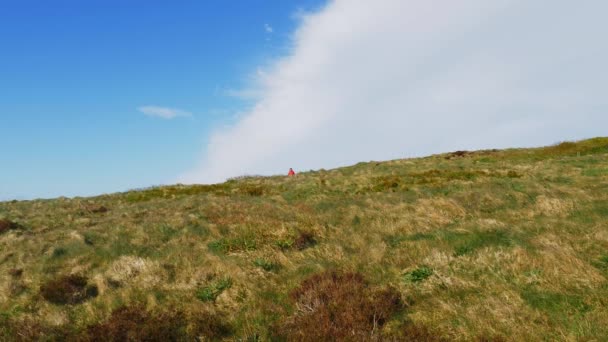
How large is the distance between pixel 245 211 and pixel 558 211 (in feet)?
34.7

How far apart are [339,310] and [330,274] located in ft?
4.60

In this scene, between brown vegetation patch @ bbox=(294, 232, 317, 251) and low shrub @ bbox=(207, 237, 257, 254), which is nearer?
low shrub @ bbox=(207, 237, 257, 254)

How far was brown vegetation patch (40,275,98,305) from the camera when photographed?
29.2 ft

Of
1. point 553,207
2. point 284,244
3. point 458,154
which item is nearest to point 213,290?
point 284,244

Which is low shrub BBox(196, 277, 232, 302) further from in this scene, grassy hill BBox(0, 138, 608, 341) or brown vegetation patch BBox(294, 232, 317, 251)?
brown vegetation patch BBox(294, 232, 317, 251)

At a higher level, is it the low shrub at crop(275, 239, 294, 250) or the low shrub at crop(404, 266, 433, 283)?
the low shrub at crop(275, 239, 294, 250)

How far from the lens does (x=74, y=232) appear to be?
14.8 meters

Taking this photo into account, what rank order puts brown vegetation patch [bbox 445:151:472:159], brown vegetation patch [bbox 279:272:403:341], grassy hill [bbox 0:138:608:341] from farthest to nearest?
1. brown vegetation patch [bbox 445:151:472:159]
2. grassy hill [bbox 0:138:608:341]
3. brown vegetation patch [bbox 279:272:403:341]

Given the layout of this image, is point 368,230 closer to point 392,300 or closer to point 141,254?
point 392,300

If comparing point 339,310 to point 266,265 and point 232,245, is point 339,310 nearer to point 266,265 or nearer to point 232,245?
point 266,265

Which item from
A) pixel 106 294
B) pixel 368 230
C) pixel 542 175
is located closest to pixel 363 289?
pixel 368 230

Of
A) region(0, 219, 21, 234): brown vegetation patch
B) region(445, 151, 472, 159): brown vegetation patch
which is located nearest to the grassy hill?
region(0, 219, 21, 234): brown vegetation patch

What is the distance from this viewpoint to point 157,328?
23.5ft

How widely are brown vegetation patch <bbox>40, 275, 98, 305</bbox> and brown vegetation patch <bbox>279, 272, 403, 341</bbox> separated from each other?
4.81 meters
